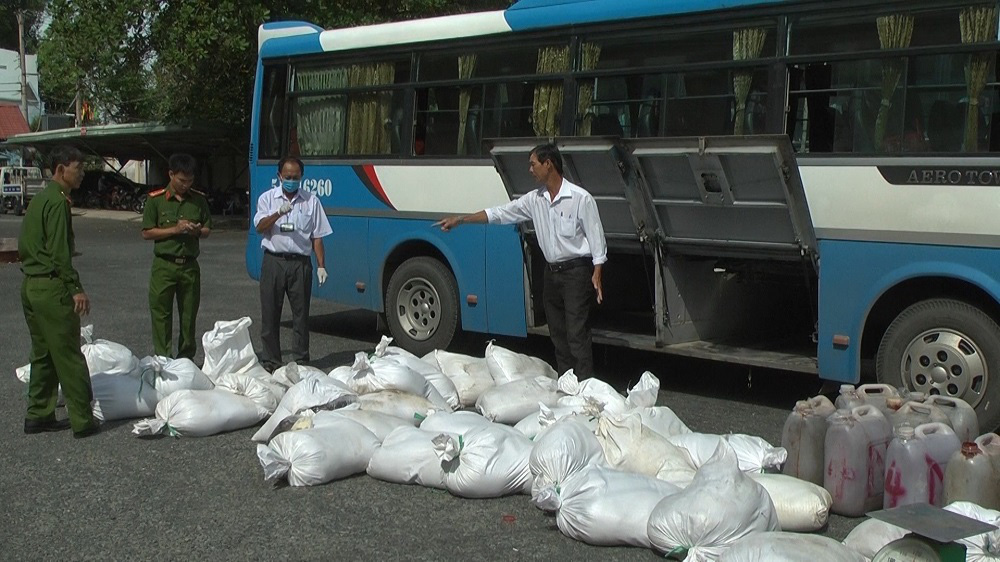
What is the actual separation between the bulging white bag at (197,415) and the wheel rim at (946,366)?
4.32 meters

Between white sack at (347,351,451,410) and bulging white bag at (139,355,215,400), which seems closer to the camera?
white sack at (347,351,451,410)

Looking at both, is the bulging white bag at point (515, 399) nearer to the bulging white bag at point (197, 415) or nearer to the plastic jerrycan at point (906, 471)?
the bulging white bag at point (197, 415)

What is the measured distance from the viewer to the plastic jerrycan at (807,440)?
575cm

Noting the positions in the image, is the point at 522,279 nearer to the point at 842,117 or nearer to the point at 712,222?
the point at 712,222

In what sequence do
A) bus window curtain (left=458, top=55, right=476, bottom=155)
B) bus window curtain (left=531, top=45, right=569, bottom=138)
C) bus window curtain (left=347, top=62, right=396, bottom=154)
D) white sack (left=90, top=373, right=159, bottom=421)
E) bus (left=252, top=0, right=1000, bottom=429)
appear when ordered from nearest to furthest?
bus (left=252, top=0, right=1000, bottom=429) → white sack (left=90, top=373, right=159, bottom=421) → bus window curtain (left=531, top=45, right=569, bottom=138) → bus window curtain (left=458, top=55, right=476, bottom=155) → bus window curtain (left=347, top=62, right=396, bottom=154)

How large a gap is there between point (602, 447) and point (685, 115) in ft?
11.2

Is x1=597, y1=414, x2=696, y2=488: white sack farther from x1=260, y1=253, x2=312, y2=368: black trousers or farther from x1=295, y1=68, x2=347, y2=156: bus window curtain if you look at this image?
x1=295, y1=68, x2=347, y2=156: bus window curtain

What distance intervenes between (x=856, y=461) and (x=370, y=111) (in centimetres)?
649

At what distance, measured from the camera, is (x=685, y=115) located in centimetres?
835

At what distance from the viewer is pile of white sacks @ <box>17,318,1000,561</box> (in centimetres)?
475

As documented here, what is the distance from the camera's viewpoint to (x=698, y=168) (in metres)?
7.86

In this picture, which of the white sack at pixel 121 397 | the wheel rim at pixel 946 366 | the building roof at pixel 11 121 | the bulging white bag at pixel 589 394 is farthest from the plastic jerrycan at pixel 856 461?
the building roof at pixel 11 121

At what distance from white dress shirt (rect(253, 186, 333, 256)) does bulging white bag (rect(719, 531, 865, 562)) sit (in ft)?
18.1

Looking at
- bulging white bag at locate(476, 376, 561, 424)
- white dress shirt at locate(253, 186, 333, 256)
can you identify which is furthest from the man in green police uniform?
bulging white bag at locate(476, 376, 561, 424)
